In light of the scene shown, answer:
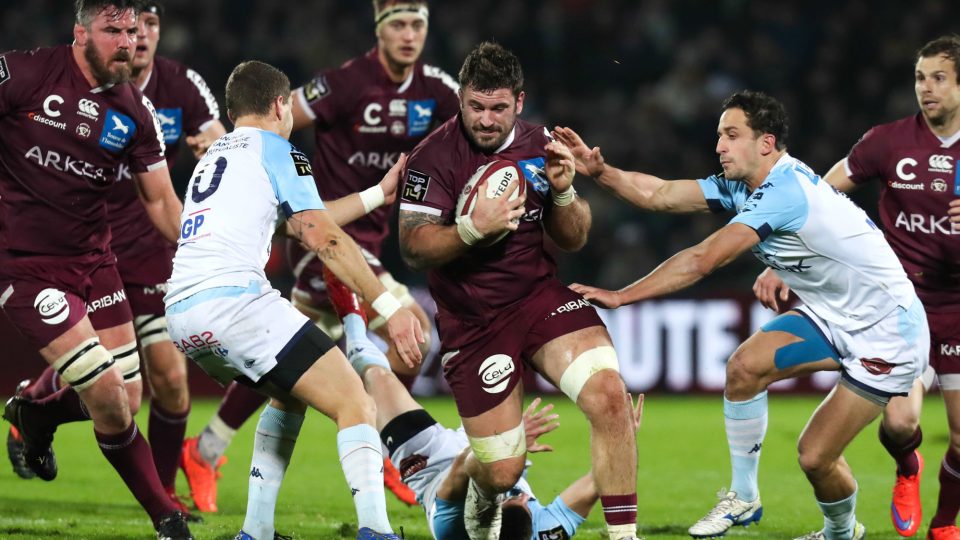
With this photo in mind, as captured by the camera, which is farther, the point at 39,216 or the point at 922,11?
the point at 922,11

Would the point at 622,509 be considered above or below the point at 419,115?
below

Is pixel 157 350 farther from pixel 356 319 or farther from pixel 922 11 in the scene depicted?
pixel 922 11

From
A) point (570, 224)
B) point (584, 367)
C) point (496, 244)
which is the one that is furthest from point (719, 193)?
point (584, 367)

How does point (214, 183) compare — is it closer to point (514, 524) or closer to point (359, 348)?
point (359, 348)

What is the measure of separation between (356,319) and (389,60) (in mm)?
1980

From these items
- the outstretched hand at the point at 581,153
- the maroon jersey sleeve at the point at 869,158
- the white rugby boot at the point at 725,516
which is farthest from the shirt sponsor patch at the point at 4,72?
the maroon jersey sleeve at the point at 869,158

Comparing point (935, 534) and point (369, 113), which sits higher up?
point (369, 113)

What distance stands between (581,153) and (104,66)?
247 cm

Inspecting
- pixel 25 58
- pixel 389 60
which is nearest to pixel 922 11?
pixel 389 60

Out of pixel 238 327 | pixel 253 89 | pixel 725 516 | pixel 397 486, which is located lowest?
pixel 397 486

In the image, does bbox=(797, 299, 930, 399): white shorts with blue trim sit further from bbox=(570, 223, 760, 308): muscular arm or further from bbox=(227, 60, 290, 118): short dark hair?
bbox=(227, 60, 290, 118): short dark hair

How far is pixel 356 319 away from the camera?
7453 mm

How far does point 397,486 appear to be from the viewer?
7.85 m

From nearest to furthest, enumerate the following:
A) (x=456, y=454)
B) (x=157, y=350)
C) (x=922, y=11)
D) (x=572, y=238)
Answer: (x=572, y=238) < (x=456, y=454) < (x=157, y=350) < (x=922, y=11)
